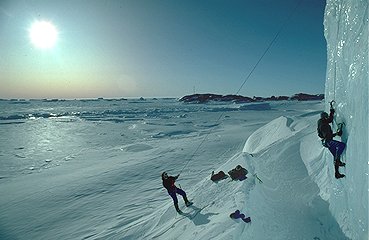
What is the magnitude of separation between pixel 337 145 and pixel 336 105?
1229 millimetres

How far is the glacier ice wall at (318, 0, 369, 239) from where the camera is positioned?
4977 millimetres

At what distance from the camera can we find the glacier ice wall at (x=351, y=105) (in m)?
4.98

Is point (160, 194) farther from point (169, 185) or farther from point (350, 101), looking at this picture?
point (350, 101)

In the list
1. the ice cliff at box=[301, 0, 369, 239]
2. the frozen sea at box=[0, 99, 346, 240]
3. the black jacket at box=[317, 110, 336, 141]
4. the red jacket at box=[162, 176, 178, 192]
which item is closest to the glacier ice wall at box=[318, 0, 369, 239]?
the ice cliff at box=[301, 0, 369, 239]

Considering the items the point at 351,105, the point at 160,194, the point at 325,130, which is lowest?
the point at 160,194

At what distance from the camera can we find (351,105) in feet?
18.5

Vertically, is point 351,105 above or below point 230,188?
above

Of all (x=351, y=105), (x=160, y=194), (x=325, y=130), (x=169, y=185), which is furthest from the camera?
(x=160, y=194)

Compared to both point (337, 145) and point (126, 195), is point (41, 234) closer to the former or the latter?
point (126, 195)

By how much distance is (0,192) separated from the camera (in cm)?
1227

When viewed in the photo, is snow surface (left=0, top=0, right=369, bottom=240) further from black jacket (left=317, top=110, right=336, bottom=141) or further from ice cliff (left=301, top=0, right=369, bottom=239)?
black jacket (left=317, top=110, right=336, bottom=141)

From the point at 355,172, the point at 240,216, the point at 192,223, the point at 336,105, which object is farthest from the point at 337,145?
the point at 192,223

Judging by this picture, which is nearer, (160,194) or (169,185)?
(169,185)

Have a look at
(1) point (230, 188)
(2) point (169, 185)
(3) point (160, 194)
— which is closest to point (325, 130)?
(1) point (230, 188)
